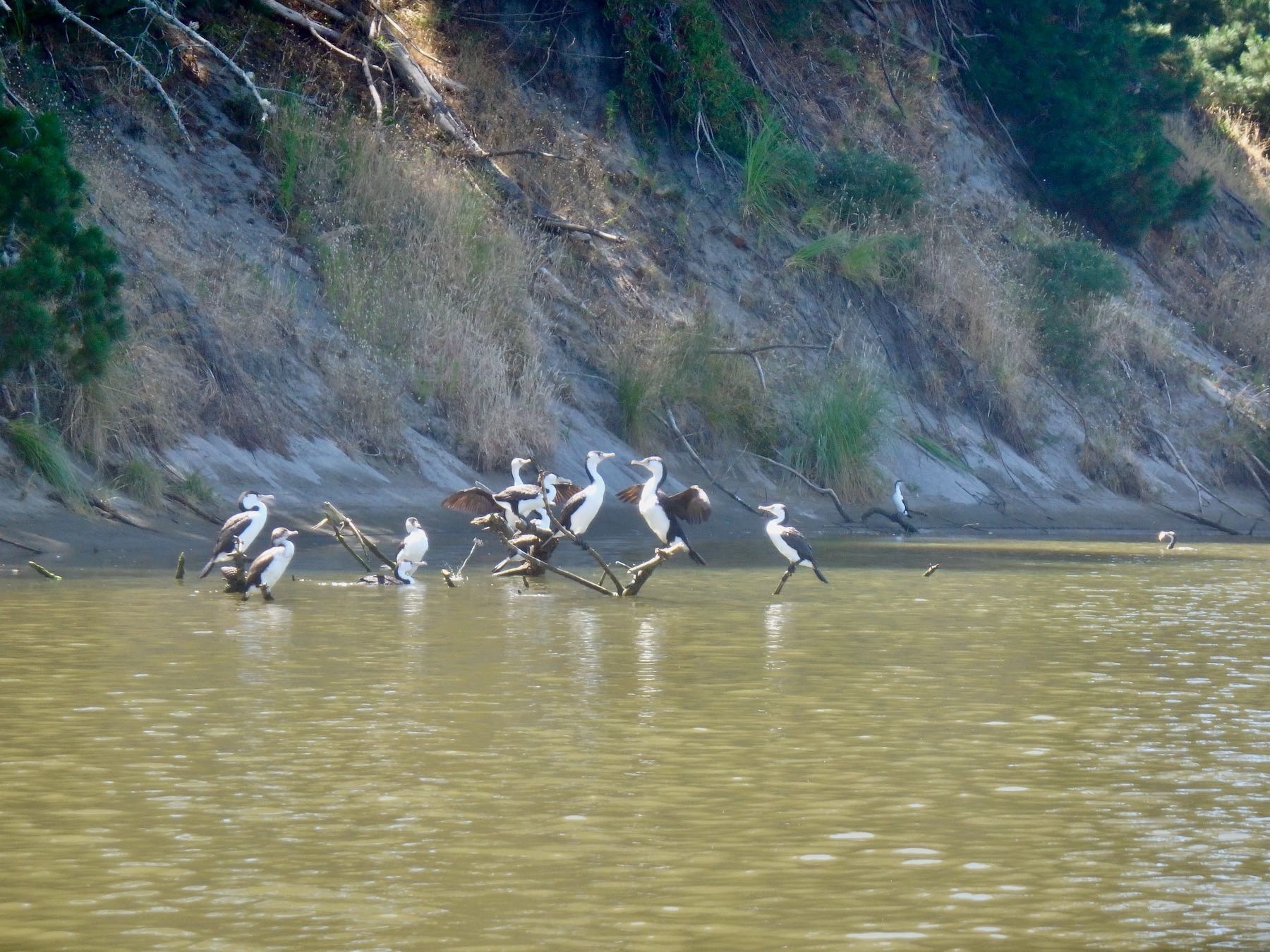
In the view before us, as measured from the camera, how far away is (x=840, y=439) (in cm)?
2006

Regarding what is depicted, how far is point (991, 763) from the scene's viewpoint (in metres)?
6.36

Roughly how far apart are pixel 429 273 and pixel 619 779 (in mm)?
13538

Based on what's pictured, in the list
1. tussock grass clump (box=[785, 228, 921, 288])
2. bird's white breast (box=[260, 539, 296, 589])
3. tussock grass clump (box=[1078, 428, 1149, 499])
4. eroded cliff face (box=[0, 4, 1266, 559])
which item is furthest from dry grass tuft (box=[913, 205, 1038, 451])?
bird's white breast (box=[260, 539, 296, 589])

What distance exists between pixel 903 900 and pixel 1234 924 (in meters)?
0.80

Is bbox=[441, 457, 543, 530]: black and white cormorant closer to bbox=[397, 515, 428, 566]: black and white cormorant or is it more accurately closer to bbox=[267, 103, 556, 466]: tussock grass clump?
bbox=[397, 515, 428, 566]: black and white cormorant

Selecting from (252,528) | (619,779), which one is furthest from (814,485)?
(619,779)

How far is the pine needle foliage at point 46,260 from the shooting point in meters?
13.3

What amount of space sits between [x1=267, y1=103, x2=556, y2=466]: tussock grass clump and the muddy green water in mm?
7372

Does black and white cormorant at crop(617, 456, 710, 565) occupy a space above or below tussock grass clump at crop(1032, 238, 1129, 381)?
below

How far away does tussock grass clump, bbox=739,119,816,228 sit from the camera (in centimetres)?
2342

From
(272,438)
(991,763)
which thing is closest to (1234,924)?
(991,763)

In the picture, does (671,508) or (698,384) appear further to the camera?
(698,384)

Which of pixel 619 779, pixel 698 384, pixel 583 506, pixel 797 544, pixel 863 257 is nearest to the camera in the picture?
pixel 619 779

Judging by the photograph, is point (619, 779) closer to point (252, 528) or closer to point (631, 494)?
point (252, 528)
